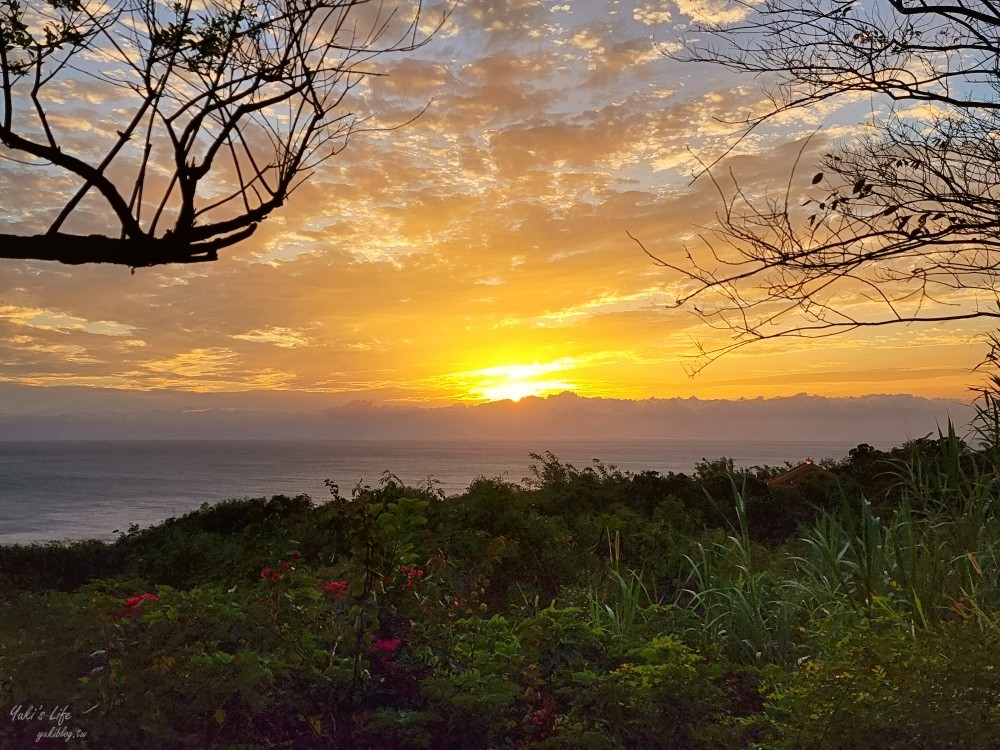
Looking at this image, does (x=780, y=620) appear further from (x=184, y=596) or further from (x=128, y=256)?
(x=128, y=256)

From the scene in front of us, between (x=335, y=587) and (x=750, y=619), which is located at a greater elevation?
(x=335, y=587)

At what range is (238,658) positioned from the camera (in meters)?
3.91

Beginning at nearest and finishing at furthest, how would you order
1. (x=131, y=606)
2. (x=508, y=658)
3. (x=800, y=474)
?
(x=508, y=658) → (x=131, y=606) → (x=800, y=474)

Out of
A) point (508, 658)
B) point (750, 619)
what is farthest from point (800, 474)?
point (508, 658)

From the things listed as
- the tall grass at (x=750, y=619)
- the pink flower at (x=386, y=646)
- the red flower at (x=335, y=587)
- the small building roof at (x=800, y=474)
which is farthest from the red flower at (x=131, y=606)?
the small building roof at (x=800, y=474)

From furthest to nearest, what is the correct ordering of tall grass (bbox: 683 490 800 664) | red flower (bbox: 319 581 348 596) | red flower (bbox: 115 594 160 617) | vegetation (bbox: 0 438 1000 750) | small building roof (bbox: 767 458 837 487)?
small building roof (bbox: 767 458 837 487) → tall grass (bbox: 683 490 800 664) → red flower (bbox: 319 581 348 596) → red flower (bbox: 115 594 160 617) → vegetation (bbox: 0 438 1000 750)

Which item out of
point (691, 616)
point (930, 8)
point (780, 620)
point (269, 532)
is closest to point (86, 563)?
point (269, 532)

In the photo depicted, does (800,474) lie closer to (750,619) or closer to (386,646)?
(750,619)

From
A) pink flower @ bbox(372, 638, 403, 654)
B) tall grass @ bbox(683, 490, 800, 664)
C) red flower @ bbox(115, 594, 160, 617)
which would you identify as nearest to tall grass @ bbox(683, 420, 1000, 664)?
tall grass @ bbox(683, 490, 800, 664)

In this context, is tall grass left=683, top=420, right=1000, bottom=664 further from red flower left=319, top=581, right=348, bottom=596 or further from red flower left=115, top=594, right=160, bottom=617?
red flower left=115, top=594, right=160, bottom=617

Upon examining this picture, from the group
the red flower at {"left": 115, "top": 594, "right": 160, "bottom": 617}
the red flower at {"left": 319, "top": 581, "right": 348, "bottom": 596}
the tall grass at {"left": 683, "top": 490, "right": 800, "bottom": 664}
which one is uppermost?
the red flower at {"left": 319, "top": 581, "right": 348, "bottom": 596}

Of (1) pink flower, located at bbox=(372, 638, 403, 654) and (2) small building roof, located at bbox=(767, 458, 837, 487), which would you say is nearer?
(1) pink flower, located at bbox=(372, 638, 403, 654)

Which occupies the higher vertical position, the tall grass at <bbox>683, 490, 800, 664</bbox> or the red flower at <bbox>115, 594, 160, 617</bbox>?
the red flower at <bbox>115, 594, 160, 617</bbox>

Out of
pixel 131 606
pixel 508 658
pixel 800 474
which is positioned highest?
pixel 800 474
